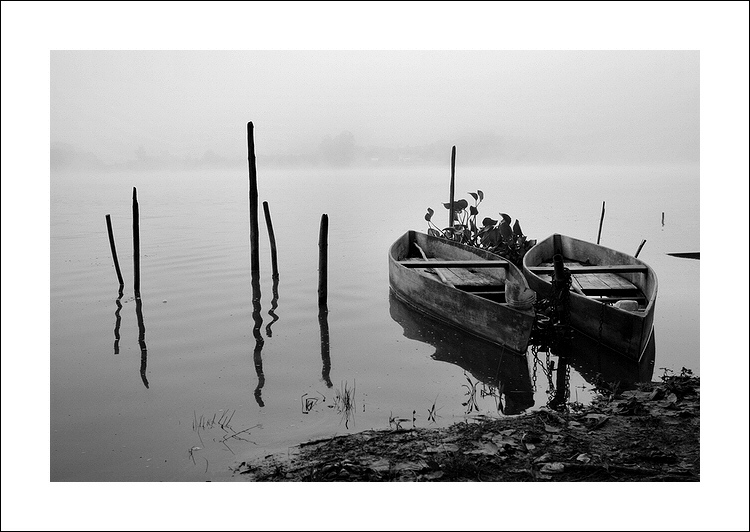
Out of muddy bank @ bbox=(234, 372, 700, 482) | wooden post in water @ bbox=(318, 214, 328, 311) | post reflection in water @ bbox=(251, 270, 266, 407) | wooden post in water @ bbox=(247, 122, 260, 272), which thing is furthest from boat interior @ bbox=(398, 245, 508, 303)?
muddy bank @ bbox=(234, 372, 700, 482)

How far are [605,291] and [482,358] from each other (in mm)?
2163

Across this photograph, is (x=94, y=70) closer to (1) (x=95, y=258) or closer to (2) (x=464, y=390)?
(1) (x=95, y=258)

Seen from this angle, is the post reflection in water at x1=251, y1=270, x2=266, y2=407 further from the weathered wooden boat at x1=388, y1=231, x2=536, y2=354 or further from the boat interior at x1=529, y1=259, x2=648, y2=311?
the boat interior at x1=529, y1=259, x2=648, y2=311

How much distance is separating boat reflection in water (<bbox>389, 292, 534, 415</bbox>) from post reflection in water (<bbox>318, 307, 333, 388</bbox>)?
93 cm

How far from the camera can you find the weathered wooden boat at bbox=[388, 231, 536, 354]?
21.5 feet

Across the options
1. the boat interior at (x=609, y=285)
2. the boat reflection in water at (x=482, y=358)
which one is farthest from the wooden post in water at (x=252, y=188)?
the boat interior at (x=609, y=285)

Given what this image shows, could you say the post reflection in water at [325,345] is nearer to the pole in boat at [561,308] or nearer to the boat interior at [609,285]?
the pole in boat at [561,308]

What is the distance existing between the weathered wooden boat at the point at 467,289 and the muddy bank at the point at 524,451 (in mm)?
1615

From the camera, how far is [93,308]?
8.90 meters

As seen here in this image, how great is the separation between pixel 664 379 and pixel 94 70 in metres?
7.17

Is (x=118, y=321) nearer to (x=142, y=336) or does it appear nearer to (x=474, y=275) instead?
(x=142, y=336)

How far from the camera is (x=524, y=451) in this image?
4.25 metres

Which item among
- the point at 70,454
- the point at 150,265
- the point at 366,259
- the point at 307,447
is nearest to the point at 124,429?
the point at 70,454

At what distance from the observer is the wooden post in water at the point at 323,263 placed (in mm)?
8484
